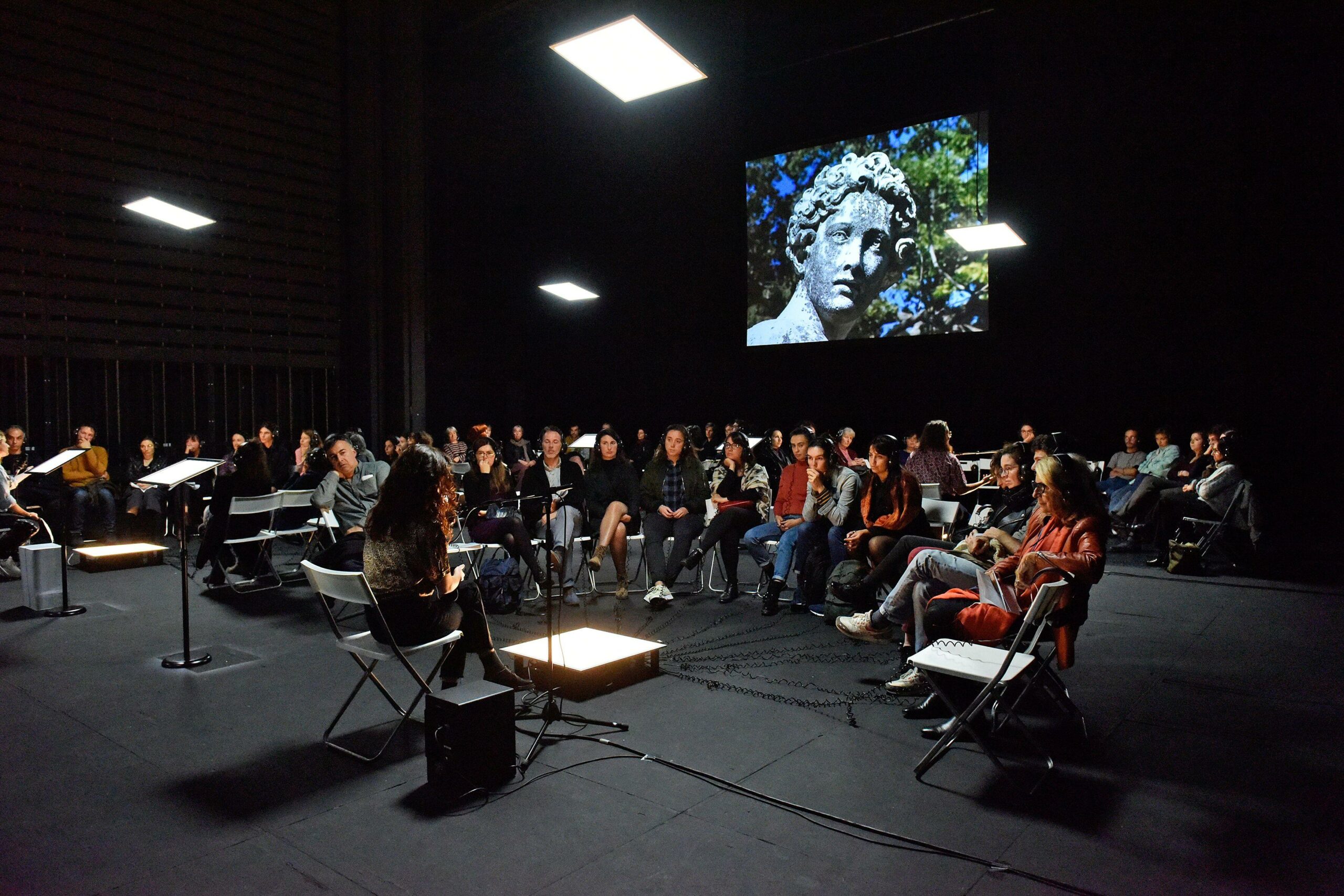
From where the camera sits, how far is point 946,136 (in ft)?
30.7

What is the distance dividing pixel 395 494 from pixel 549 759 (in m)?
1.21

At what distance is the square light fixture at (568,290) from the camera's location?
11.1 metres

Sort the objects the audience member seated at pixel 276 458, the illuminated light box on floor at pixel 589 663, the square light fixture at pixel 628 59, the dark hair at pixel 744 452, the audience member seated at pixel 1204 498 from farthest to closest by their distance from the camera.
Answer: the audience member seated at pixel 276 458
the audience member seated at pixel 1204 498
the dark hair at pixel 744 452
the square light fixture at pixel 628 59
the illuminated light box on floor at pixel 589 663

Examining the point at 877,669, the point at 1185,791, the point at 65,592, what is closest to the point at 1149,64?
the point at 877,669

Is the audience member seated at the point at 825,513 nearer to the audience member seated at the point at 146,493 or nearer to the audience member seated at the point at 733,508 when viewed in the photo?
the audience member seated at the point at 733,508

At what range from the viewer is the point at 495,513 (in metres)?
6.01

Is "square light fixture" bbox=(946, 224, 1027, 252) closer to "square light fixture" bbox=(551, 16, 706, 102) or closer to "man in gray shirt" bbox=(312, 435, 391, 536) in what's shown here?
"square light fixture" bbox=(551, 16, 706, 102)

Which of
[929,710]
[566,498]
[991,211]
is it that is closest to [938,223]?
[991,211]

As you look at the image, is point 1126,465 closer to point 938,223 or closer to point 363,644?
point 938,223

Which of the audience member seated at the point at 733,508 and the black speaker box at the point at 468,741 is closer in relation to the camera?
the black speaker box at the point at 468,741

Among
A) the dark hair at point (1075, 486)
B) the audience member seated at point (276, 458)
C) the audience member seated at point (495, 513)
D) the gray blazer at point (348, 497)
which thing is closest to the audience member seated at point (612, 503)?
the audience member seated at point (495, 513)

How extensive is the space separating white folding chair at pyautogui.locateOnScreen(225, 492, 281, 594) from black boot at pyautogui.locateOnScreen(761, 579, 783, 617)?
3650mm

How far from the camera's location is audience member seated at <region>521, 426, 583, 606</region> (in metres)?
5.81

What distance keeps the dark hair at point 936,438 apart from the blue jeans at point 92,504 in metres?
8.02
